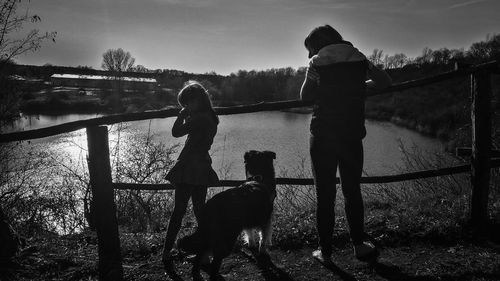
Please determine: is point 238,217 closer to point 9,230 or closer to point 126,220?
point 9,230

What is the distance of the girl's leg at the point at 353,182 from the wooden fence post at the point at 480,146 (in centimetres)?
153

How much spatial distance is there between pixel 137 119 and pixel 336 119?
6.47 feet

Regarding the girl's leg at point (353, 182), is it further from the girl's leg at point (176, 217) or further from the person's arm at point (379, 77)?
the girl's leg at point (176, 217)

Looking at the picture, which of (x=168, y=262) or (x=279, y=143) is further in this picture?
(x=279, y=143)

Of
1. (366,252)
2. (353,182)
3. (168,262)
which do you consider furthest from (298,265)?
(168,262)

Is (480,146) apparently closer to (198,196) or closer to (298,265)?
(298,265)

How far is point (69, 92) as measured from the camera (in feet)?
182

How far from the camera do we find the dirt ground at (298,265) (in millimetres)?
3318

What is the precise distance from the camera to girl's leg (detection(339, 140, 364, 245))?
11.1ft

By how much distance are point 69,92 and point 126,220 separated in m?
51.9

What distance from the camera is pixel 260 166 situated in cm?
421

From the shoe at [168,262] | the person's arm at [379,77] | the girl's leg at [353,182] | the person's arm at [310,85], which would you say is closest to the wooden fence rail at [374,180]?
the shoe at [168,262]

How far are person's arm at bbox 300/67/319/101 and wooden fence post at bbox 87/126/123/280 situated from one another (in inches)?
76.8

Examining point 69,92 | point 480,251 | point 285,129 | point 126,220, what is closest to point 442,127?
point 285,129
